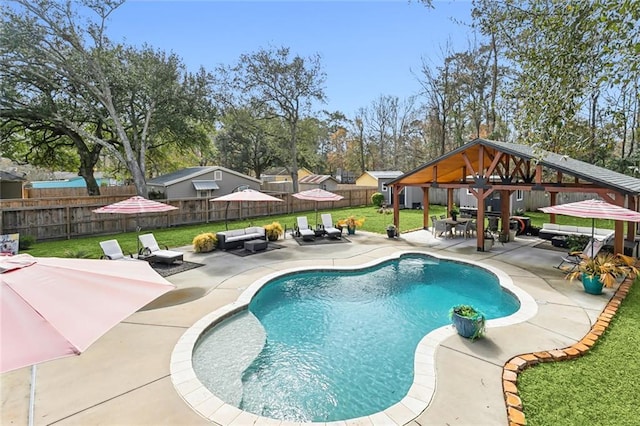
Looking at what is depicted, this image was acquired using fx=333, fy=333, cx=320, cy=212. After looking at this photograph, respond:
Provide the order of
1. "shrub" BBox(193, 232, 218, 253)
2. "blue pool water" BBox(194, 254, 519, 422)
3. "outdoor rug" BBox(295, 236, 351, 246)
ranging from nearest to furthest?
"blue pool water" BBox(194, 254, 519, 422), "shrub" BBox(193, 232, 218, 253), "outdoor rug" BBox(295, 236, 351, 246)

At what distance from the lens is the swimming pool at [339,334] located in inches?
183

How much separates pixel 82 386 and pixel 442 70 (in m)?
31.4

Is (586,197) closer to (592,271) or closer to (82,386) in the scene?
(592,271)

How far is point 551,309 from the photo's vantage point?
22.7 feet

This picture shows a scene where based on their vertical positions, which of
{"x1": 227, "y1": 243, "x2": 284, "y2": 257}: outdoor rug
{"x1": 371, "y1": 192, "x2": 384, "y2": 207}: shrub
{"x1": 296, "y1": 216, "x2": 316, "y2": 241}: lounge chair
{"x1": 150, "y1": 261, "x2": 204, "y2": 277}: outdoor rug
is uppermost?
{"x1": 371, "y1": 192, "x2": 384, "y2": 207}: shrub

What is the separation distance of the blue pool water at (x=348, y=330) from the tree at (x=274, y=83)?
19685 mm

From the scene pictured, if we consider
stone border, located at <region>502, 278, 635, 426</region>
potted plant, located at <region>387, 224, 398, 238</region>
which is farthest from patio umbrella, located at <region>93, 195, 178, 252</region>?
stone border, located at <region>502, 278, 635, 426</region>

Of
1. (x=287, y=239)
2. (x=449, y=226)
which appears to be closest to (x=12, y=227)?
(x=287, y=239)

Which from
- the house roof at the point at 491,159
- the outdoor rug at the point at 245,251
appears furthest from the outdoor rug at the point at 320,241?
the house roof at the point at 491,159

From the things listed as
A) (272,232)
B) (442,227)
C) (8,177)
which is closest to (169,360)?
(272,232)

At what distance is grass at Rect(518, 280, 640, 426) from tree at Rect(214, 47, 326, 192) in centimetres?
2521

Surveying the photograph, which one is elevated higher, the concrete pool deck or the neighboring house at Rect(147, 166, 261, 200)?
the neighboring house at Rect(147, 166, 261, 200)

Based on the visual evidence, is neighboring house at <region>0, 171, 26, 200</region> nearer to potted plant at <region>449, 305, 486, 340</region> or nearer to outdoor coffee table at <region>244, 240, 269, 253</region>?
outdoor coffee table at <region>244, 240, 269, 253</region>

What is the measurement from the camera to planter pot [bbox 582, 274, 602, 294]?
7684 mm
